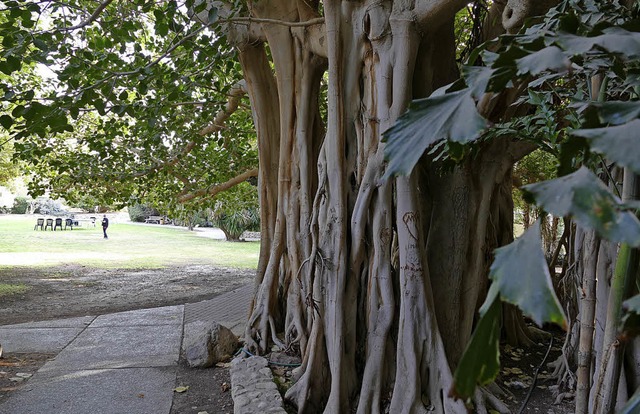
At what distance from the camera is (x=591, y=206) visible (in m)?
0.50

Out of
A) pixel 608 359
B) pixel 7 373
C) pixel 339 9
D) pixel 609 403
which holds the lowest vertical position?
pixel 7 373

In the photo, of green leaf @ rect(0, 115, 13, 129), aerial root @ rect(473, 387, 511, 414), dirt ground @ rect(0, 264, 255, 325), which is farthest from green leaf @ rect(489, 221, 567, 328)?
dirt ground @ rect(0, 264, 255, 325)

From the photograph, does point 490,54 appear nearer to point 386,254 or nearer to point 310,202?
point 386,254

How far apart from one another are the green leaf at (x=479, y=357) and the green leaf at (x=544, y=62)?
291 mm

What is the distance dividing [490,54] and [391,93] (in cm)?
255

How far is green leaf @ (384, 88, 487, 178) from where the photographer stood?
63 cm

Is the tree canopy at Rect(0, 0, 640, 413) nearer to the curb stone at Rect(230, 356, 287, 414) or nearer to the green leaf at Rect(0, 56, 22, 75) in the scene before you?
the green leaf at Rect(0, 56, 22, 75)

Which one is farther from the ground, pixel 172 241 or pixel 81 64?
pixel 81 64

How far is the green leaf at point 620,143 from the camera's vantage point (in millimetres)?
492

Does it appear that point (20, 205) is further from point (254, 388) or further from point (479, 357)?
point (479, 357)

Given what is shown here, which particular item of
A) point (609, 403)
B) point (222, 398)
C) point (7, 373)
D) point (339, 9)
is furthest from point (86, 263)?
point (609, 403)

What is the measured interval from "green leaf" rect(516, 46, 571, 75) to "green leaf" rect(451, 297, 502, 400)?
0.95 feet

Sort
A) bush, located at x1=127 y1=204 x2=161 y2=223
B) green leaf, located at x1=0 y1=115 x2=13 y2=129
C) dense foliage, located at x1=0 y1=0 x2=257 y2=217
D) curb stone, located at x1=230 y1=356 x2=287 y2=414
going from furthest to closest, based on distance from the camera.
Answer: bush, located at x1=127 y1=204 x2=161 y2=223 < dense foliage, located at x1=0 y1=0 x2=257 y2=217 < curb stone, located at x1=230 y1=356 x2=287 y2=414 < green leaf, located at x1=0 y1=115 x2=13 y2=129

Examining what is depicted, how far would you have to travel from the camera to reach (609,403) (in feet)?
4.87
